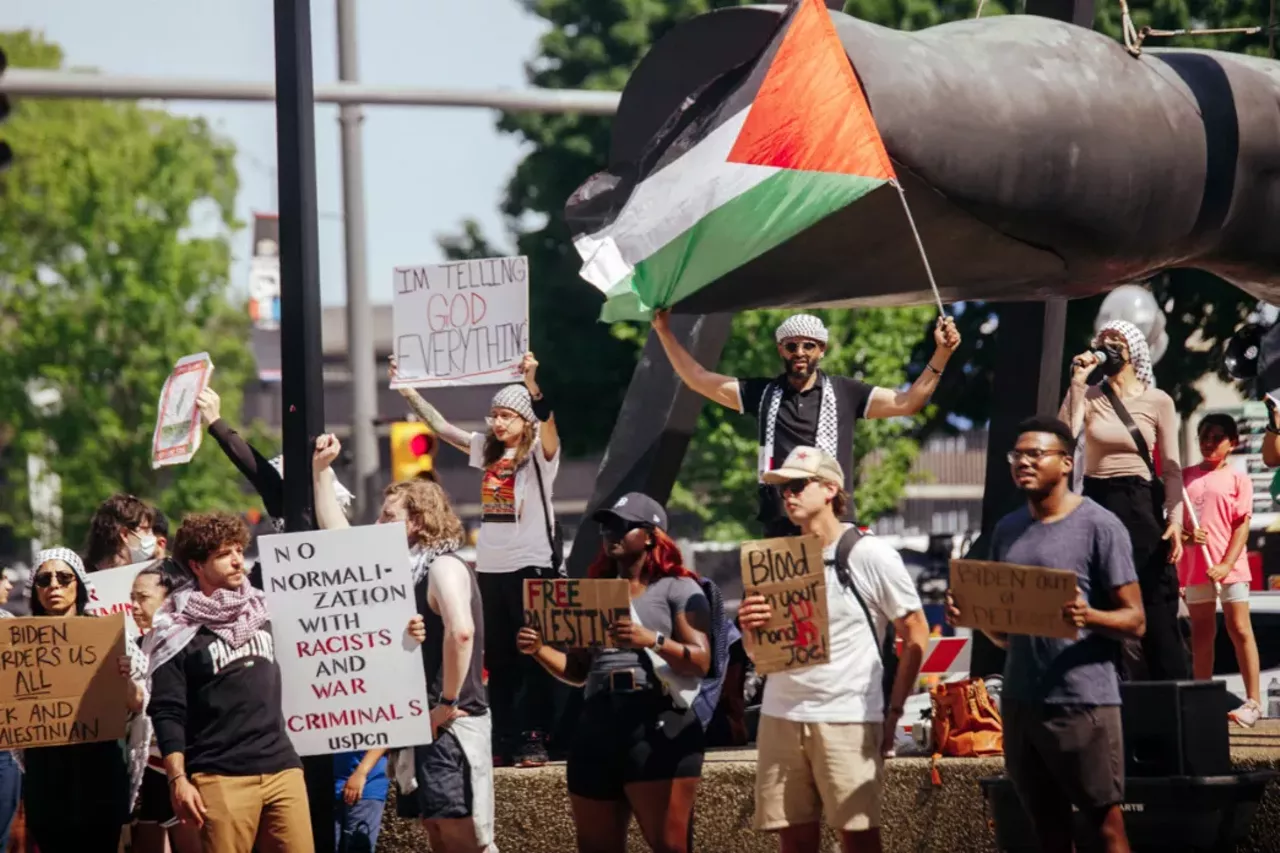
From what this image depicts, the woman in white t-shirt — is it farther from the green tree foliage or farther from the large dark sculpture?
the green tree foliage

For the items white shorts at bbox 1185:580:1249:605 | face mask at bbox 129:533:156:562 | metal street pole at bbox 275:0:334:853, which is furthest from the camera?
white shorts at bbox 1185:580:1249:605

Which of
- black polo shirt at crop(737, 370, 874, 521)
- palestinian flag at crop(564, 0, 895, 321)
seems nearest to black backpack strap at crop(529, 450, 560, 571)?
palestinian flag at crop(564, 0, 895, 321)

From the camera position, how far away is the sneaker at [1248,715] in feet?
35.7

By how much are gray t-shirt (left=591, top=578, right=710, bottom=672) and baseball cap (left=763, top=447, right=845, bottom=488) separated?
2.03 feet

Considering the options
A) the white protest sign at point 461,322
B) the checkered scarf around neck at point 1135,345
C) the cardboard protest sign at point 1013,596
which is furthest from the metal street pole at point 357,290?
the cardboard protest sign at point 1013,596

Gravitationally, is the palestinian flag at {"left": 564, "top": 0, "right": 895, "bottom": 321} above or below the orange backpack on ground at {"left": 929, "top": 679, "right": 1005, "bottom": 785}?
above

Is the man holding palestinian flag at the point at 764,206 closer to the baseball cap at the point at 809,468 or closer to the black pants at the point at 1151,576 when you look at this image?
the baseball cap at the point at 809,468

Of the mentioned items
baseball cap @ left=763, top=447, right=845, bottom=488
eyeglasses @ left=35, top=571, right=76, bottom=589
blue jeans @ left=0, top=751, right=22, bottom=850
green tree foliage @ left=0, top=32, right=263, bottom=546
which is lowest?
blue jeans @ left=0, top=751, right=22, bottom=850

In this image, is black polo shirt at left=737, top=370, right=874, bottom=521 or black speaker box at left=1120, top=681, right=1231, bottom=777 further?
black polo shirt at left=737, top=370, right=874, bottom=521

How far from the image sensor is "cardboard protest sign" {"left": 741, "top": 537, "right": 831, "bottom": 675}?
25.8 feet

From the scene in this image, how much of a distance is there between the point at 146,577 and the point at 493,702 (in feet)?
5.87

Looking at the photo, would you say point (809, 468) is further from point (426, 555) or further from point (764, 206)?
point (426, 555)

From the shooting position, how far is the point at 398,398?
72.3m

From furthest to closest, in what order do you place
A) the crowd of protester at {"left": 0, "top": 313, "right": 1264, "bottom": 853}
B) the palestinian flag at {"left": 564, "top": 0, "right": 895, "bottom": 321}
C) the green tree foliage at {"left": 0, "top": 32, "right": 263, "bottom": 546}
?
1. the green tree foliage at {"left": 0, "top": 32, "right": 263, "bottom": 546}
2. the palestinian flag at {"left": 564, "top": 0, "right": 895, "bottom": 321}
3. the crowd of protester at {"left": 0, "top": 313, "right": 1264, "bottom": 853}
